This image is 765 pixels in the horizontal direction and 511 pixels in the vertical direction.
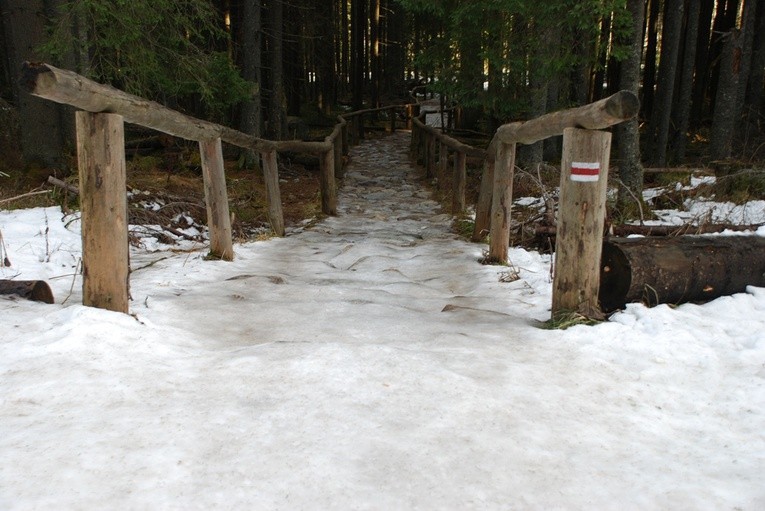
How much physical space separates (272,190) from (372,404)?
5937mm

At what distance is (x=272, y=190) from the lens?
26.6ft

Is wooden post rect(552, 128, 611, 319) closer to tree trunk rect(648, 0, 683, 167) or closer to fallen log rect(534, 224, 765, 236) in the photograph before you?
fallen log rect(534, 224, 765, 236)

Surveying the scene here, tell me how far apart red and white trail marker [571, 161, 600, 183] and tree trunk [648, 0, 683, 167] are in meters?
11.7

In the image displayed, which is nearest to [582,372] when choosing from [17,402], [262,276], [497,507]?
[497,507]

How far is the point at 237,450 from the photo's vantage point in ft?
7.07

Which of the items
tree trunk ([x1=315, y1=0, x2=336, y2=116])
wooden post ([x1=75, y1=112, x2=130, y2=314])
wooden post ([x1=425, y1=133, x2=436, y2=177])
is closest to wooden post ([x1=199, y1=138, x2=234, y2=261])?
wooden post ([x1=75, y1=112, x2=130, y2=314])

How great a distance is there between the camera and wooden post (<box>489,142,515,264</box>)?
5965 millimetres

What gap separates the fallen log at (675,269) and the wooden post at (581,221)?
260 millimetres

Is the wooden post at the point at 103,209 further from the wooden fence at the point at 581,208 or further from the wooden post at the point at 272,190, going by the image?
the wooden post at the point at 272,190

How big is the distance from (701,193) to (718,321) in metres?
5.96

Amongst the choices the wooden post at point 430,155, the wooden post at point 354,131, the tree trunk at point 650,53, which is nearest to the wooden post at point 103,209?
the wooden post at point 430,155

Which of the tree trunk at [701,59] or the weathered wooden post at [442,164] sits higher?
the tree trunk at [701,59]

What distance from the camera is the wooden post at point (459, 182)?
382 inches

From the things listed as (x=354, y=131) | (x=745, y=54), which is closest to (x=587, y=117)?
(x=745, y=54)
